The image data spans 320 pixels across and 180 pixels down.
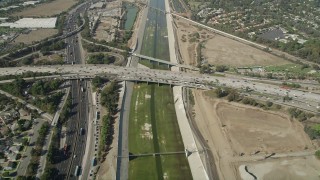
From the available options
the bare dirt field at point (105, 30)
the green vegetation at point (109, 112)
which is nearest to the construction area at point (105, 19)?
the bare dirt field at point (105, 30)

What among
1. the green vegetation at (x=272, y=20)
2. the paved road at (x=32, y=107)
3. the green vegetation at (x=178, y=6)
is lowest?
the paved road at (x=32, y=107)

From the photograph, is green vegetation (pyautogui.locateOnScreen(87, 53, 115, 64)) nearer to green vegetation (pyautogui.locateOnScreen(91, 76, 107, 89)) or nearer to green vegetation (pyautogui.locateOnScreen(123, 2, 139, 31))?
green vegetation (pyautogui.locateOnScreen(91, 76, 107, 89))

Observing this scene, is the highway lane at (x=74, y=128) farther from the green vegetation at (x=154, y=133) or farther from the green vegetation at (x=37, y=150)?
the green vegetation at (x=154, y=133)

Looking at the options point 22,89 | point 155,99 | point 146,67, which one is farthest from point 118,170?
point 146,67

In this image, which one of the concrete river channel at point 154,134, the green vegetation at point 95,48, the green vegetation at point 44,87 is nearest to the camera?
the concrete river channel at point 154,134

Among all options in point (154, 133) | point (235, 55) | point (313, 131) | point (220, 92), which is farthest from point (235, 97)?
point (235, 55)

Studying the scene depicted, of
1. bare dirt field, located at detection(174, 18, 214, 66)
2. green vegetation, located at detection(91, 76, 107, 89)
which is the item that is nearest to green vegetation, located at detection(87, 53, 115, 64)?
green vegetation, located at detection(91, 76, 107, 89)
